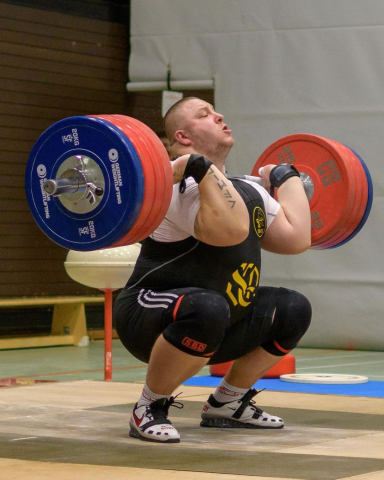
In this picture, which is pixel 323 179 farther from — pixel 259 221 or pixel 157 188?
pixel 157 188

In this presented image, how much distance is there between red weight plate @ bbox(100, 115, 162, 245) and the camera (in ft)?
8.35

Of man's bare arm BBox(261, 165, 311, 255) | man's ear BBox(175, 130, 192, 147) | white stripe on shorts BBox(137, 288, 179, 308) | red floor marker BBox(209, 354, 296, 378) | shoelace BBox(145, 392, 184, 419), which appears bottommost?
red floor marker BBox(209, 354, 296, 378)

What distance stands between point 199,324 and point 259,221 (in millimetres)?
464

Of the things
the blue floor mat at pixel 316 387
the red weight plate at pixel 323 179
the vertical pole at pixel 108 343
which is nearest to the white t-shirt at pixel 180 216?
the red weight plate at pixel 323 179

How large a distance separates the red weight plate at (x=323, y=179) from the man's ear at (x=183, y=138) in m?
0.53

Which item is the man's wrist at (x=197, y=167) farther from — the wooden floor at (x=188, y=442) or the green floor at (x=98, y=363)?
the green floor at (x=98, y=363)

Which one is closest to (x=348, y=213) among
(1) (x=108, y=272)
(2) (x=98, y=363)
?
(1) (x=108, y=272)

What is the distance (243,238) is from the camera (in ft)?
8.71

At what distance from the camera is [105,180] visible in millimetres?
2600

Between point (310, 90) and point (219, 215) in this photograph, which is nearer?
point (219, 215)

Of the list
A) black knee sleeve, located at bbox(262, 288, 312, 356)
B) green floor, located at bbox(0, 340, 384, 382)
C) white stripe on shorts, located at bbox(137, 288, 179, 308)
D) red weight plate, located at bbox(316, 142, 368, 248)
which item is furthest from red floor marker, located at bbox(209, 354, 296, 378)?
white stripe on shorts, located at bbox(137, 288, 179, 308)

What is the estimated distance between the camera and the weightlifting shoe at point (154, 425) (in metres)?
2.63

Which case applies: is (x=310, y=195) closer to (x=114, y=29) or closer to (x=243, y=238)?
(x=243, y=238)

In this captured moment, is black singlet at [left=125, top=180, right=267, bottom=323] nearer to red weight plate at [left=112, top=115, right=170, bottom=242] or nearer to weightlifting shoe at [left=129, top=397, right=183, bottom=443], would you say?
red weight plate at [left=112, top=115, right=170, bottom=242]
